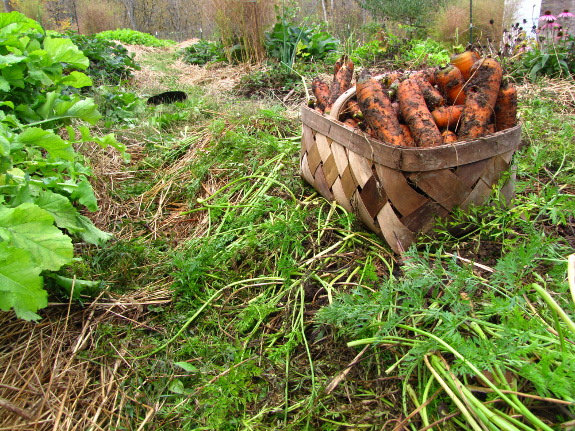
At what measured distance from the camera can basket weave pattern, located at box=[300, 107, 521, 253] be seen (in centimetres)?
145

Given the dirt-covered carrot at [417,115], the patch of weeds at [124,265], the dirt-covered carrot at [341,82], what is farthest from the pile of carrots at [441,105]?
the patch of weeds at [124,265]

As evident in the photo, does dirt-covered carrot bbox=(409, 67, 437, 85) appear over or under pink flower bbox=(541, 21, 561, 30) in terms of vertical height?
over

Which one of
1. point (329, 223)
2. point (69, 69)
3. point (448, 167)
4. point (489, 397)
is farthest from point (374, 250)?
point (69, 69)

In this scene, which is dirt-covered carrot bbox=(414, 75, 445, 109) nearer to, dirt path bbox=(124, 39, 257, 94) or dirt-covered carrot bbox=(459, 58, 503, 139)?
dirt-covered carrot bbox=(459, 58, 503, 139)

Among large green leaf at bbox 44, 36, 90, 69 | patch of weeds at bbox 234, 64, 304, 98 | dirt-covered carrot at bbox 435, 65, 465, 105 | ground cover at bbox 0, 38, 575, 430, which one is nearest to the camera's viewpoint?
Answer: ground cover at bbox 0, 38, 575, 430

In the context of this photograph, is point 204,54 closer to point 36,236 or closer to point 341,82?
point 341,82

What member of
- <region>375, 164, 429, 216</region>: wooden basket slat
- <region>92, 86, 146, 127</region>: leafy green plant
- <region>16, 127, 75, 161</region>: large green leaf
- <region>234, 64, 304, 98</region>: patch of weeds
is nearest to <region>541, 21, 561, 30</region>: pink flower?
<region>234, 64, 304, 98</region>: patch of weeds

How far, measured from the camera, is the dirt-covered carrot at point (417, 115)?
5.15ft

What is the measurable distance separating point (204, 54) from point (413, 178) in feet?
22.3

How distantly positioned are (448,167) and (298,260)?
677mm

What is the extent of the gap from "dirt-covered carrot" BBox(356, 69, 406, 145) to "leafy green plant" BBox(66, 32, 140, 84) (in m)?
4.09

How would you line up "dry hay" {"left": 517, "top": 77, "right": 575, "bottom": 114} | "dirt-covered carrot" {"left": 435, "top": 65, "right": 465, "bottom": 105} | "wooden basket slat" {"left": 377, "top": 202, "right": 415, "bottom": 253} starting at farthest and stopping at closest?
"dry hay" {"left": 517, "top": 77, "right": 575, "bottom": 114} → "dirt-covered carrot" {"left": 435, "top": 65, "right": 465, "bottom": 105} → "wooden basket slat" {"left": 377, "top": 202, "right": 415, "bottom": 253}

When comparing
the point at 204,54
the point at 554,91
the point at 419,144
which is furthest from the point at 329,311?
the point at 204,54

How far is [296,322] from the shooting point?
4.59 ft
